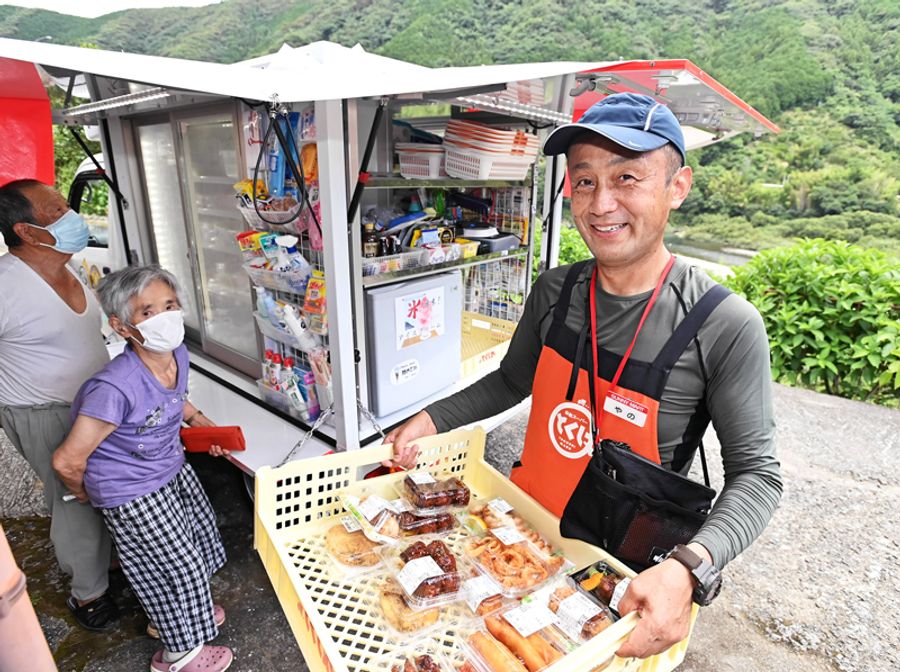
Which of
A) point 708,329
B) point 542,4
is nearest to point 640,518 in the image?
point 708,329

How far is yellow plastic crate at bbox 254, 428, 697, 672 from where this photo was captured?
1.03 m

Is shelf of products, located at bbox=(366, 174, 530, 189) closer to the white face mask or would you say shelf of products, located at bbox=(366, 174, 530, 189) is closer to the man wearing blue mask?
the white face mask

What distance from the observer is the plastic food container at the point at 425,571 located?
3.92 ft

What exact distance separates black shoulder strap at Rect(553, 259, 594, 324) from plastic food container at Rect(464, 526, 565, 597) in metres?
0.66

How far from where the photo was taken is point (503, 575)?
1289 mm

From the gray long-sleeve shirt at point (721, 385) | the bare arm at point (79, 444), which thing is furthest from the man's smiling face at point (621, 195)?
the bare arm at point (79, 444)

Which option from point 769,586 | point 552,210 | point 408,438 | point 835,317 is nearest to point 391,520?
point 408,438

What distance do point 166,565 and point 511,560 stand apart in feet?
5.31

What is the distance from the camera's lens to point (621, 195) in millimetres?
1272

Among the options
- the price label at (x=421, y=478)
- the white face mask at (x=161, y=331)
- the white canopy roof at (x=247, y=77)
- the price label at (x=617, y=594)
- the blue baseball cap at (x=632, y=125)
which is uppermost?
the white canopy roof at (x=247, y=77)

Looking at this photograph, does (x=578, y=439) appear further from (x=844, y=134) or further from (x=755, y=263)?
(x=844, y=134)

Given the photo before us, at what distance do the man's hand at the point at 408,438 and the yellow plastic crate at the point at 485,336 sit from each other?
2252mm

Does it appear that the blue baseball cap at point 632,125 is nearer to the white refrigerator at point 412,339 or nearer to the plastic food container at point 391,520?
the plastic food container at point 391,520

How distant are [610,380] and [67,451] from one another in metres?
1.98
